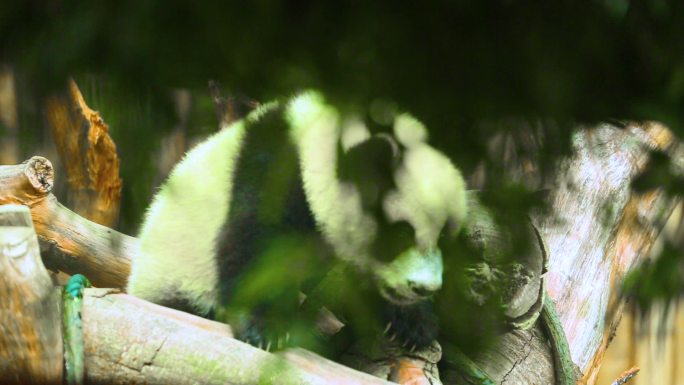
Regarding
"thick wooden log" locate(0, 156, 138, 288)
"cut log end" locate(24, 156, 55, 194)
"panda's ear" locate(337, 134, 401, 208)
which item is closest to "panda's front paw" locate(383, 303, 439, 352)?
"thick wooden log" locate(0, 156, 138, 288)

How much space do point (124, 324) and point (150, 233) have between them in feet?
1.33

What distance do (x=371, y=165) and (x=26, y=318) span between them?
3.50 feet

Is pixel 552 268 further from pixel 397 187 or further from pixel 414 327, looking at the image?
pixel 397 187

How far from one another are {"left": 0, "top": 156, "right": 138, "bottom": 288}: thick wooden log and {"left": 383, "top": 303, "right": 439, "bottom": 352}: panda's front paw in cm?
79

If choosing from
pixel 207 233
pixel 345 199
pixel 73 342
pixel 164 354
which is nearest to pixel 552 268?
pixel 207 233

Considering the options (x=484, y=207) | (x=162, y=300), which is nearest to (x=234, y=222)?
(x=162, y=300)

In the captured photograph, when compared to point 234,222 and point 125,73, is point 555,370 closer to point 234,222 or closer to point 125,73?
point 234,222

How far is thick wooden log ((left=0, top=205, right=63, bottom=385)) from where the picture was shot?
50.3 inches

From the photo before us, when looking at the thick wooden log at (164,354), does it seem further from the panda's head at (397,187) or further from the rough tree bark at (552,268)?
the panda's head at (397,187)

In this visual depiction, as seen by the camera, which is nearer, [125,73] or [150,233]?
[125,73]

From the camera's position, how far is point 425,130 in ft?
1.22

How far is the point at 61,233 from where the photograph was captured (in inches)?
82.7

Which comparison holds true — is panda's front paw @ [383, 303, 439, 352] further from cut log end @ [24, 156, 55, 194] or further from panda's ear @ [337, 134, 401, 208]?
panda's ear @ [337, 134, 401, 208]

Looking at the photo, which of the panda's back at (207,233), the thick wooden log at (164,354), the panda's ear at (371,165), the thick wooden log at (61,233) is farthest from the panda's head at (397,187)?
the thick wooden log at (61,233)
